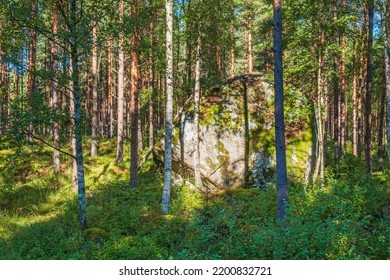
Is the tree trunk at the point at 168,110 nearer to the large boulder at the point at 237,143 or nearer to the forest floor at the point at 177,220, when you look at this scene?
the forest floor at the point at 177,220

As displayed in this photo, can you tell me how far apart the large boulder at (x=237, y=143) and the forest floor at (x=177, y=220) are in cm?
145

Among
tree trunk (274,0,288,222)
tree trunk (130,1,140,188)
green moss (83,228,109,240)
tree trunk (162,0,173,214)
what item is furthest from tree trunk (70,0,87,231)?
tree trunk (274,0,288,222)

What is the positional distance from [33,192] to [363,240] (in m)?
14.4

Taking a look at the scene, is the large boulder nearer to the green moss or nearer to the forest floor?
the forest floor

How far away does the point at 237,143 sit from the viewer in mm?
15555

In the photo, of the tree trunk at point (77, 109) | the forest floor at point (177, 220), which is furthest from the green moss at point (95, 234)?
the tree trunk at point (77, 109)

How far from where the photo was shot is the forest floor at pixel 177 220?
6973 mm

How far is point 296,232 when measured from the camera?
7.02 meters

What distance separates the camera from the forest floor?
6.97 meters

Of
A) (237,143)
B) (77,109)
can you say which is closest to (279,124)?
(237,143)

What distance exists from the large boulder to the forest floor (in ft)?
4.77

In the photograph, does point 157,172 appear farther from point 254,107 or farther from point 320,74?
point 320,74
